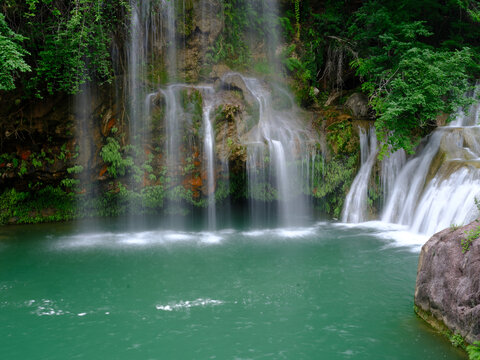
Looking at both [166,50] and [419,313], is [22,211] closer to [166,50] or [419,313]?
[166,50]

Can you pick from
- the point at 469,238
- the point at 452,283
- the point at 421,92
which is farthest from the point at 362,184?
the point at 452,283

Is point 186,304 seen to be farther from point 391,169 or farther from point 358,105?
point 358,105

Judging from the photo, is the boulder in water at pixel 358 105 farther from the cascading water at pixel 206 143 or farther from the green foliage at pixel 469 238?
the green foliage at pixel 469 238

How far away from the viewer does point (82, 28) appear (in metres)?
10.8

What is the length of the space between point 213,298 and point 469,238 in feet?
13.9

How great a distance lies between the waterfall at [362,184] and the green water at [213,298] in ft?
4.89

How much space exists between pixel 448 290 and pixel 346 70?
487 inches

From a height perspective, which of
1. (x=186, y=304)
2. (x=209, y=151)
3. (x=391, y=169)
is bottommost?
(x=186, y=304)

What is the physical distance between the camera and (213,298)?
23.5 feet

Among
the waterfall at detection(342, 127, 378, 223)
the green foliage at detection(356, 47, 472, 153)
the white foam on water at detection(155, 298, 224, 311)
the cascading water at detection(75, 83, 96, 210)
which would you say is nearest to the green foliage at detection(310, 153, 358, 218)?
the waterfall at detection(342, 127, 378, 223)

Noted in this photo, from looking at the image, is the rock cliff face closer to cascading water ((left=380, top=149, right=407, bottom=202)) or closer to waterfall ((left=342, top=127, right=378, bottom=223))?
waterfall ((left=342, top=127, right=378, bottom=223))

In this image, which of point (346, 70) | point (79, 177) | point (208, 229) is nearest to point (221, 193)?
point (208, 229)

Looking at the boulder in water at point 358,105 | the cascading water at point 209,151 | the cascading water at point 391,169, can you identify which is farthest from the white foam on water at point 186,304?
the boulder in water at point 358,105

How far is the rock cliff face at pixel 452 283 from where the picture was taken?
478 cm
